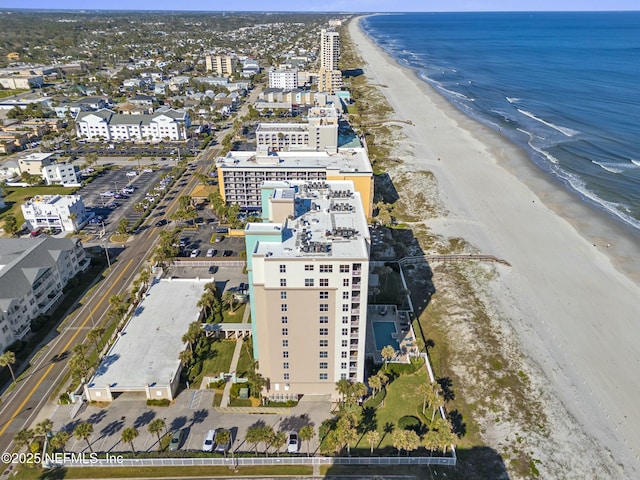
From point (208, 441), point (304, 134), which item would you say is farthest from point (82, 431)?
point (304, 134)

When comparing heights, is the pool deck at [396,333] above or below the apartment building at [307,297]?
below

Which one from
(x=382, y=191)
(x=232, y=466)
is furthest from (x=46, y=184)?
(x=232, y=466)

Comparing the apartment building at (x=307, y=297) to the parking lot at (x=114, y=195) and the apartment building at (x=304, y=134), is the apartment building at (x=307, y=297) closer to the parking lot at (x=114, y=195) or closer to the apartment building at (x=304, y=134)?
the parking lot at (x=114, y=195)

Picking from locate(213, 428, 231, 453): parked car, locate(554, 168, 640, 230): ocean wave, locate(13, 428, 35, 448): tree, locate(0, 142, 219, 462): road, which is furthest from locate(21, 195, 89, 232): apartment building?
locate(554, 168, 640, 230): ocean wave

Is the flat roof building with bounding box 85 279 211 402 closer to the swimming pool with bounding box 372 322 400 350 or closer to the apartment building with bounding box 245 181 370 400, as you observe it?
the apartment building with bounding box 245 181 370 400

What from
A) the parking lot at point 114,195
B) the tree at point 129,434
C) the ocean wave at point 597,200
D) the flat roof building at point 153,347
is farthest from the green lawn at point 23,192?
the ocean wave at point 597,200

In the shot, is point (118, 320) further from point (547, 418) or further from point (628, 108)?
point (628, 108)
